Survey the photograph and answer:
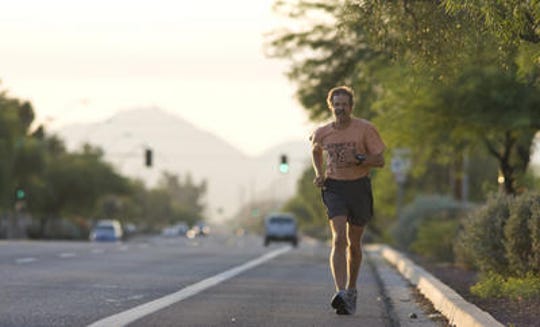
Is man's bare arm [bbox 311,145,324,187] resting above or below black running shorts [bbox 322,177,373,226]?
above

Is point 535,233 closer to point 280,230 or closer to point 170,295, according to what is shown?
point 170,295

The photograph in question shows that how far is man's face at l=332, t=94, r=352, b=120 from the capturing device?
13.2m

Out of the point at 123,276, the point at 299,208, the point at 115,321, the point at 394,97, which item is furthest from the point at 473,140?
the point at 299,208

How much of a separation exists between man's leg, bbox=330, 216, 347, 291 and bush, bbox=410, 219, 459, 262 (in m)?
15.7

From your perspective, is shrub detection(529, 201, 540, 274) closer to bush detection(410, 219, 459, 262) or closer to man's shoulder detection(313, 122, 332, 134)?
man's shoulder detection(313, 122, 332, 134)

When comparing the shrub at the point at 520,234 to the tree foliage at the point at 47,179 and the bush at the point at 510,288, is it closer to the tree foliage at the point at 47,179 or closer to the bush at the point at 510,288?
the bush at the point at 510,288

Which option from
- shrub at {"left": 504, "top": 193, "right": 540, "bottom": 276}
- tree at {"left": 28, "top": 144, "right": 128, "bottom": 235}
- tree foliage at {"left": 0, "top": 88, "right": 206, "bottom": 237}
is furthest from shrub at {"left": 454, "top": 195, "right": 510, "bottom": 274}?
tree at {"left": 28, "top": 144, "right": 128, "bottom": 235}

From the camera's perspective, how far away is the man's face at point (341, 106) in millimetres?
13242

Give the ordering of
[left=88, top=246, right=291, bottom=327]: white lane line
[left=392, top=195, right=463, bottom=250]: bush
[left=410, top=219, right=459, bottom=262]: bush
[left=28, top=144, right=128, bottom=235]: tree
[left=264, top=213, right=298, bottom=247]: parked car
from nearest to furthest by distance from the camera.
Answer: [left=88, top=246, right=291, bottom=327]: white lane line
[left=410, top=219, right=459, bottom=262]: bush
[left=392, top=195, right=463, bottom=250]: bush
[left=264, top=213, right=298, bottom=247]: parked car
[left=28, top=144, right=128, bottom=235]: tree

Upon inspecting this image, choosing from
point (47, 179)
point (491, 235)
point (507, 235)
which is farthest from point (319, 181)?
point (47, 179)

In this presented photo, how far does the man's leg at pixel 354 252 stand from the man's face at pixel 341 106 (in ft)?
3.59

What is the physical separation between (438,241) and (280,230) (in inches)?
1270

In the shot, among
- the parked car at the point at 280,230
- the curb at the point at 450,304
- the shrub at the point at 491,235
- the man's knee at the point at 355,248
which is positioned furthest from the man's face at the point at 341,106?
the parked car at the point at 280,230

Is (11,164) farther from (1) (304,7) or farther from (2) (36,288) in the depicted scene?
(2) (36,288)
